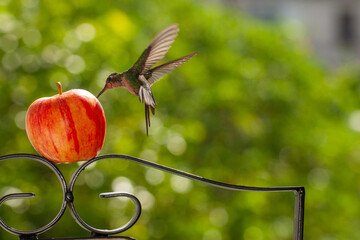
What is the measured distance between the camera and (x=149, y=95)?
3.43 feet

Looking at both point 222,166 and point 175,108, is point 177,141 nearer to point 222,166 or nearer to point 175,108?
point 175,108

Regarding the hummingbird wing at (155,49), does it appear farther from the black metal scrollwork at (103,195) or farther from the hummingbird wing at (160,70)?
the black metal scrollwork at (103,195)

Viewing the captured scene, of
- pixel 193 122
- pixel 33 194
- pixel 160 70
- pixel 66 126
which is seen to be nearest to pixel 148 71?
pixel 160 70

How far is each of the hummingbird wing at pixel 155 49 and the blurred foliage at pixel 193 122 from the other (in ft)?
4.66

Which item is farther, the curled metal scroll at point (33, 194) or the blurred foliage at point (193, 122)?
the blurred foliage at point (193, 122)

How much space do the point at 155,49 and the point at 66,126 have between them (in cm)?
22

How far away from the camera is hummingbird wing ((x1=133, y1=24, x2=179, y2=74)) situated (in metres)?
1.04

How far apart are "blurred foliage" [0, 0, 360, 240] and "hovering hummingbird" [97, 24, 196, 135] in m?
1.40

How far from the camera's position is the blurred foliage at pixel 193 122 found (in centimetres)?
251

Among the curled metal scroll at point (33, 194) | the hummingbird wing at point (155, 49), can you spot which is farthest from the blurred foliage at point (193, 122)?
the hummingbird wing at point (155, 49)

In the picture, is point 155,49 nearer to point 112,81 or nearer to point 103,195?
point 112,81

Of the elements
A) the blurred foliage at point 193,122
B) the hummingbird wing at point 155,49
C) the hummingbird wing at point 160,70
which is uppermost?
the blurred foliage at point 193,122

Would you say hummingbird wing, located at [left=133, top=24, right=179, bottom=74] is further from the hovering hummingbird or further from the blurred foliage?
the blurred foliage

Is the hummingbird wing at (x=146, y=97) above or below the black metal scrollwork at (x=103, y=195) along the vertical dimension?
above
